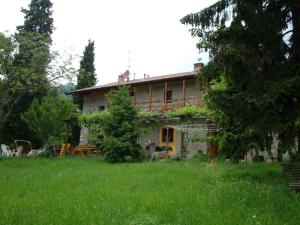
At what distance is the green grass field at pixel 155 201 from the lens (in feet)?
23.5

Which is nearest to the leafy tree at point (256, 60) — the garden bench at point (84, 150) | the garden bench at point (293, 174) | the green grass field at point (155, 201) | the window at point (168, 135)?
the garden bench at point (293, 174)

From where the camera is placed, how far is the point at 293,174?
9.95m

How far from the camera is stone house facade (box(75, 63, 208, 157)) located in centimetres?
2455

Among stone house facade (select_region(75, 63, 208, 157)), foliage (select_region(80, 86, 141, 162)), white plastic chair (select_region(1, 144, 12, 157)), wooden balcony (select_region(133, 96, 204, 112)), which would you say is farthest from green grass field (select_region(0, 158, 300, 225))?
white plastic chair (select_region(1, 144, 12, 157))

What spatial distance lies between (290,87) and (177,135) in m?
16.3

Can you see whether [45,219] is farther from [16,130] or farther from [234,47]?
[16,130]

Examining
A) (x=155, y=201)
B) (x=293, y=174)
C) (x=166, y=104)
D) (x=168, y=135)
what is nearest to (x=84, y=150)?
(x=168, y=135)

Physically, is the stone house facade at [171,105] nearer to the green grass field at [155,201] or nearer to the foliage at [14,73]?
the foliage at [14,73]

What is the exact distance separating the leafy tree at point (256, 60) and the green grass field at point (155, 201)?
1765mm

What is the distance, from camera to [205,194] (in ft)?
31.5

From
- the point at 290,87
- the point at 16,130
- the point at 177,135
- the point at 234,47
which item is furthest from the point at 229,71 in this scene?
the point at 16,130

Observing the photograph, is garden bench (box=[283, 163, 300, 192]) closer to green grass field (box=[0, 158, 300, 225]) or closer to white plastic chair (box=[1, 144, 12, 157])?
green grass field (box=[0, 158, 300, 225])

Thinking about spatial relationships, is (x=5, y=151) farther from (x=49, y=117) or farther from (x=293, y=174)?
(x=293, y=174)

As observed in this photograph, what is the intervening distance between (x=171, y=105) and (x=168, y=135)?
203cm
